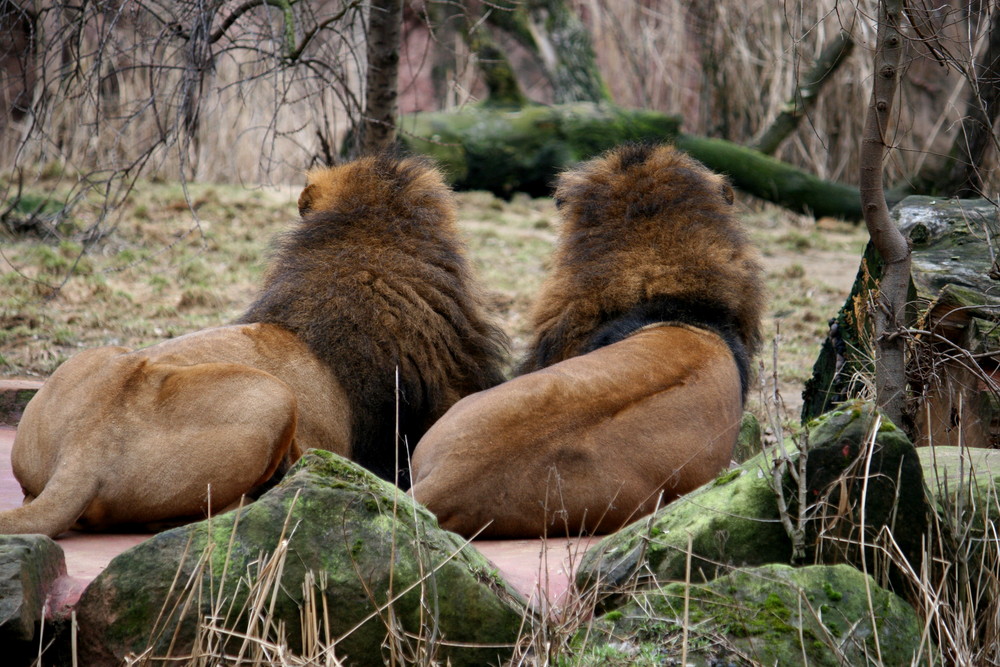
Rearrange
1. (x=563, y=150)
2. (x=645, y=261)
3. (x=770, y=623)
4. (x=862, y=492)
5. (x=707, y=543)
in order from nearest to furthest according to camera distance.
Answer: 1. (x=770, y=623)
2. (x=862, y=492)
3. (x=707, y=543)
4. (x=645, y=261)
5. (x=563, y=150)

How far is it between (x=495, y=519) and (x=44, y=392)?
60.9 inches

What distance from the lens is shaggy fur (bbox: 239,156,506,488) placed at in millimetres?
4316

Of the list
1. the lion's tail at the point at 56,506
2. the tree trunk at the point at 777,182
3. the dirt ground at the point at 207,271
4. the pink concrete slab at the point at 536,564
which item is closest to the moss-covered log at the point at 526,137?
the dirt ground at the point at 207,271

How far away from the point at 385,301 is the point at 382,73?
1.91 metres

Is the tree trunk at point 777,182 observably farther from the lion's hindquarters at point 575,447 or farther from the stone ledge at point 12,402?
the lion's hindquarters at point 575,447

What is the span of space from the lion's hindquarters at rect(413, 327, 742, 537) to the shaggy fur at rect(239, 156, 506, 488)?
18.3 inches

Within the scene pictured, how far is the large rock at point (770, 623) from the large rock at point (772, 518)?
0.10 metres

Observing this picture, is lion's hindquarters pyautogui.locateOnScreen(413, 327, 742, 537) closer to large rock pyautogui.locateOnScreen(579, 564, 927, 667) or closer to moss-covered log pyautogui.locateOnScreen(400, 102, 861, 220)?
large rock pyautogui.locateOnScreen(579, 564, 927, 667)

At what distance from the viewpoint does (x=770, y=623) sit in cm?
265

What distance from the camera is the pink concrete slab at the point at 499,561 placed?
293 cm

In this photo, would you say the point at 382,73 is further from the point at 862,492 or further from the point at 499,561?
the point at 862,492

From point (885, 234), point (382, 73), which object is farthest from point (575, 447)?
point (382, 73)

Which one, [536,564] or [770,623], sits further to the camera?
[536,564]

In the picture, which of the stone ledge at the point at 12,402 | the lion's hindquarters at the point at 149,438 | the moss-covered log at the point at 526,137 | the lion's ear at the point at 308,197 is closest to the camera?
the lion's hindquarters at the point at 149,438
